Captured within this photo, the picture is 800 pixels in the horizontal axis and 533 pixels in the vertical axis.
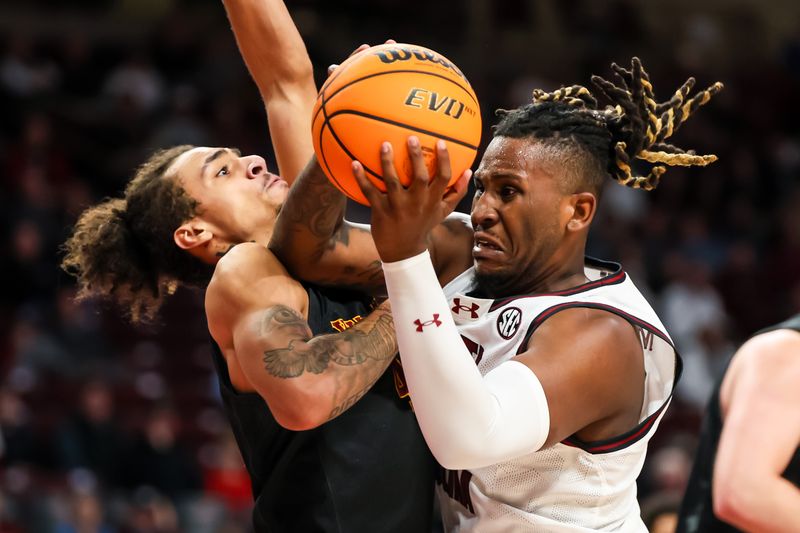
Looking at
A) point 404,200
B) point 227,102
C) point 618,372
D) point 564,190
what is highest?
point 404,200

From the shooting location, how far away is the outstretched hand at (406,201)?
2.37 meters

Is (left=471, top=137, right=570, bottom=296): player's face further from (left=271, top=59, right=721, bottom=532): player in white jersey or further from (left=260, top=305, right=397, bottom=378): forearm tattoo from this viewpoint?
(left=260, top=305, right=397, bottom=378): forearm tattoo

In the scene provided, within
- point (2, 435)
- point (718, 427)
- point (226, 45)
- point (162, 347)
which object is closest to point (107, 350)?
point (162, 347)

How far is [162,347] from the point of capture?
10.0 metres

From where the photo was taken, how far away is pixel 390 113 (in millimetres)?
Result: 2510

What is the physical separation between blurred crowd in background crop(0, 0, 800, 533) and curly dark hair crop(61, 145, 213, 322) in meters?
2.18

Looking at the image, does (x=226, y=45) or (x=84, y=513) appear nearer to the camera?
(x=84, y=513)

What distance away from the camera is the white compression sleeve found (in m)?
2.39

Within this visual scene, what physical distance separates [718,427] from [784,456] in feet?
1.28


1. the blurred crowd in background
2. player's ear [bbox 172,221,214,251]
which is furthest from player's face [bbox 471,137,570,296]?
the blurred crowd in background

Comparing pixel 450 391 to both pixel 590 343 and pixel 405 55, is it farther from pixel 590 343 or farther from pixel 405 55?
pixel 405 55

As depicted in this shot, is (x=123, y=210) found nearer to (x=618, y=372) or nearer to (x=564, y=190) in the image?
(x=564, y=190)

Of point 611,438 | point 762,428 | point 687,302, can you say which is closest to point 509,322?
point 611,438

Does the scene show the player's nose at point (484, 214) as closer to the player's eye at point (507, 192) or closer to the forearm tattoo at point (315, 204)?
the player's eye at point (507, 192)
